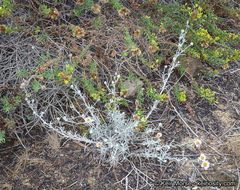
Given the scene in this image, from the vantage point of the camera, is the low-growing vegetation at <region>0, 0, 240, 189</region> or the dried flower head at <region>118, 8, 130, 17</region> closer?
the low-growing vegetation at <region>0, 0, 240, 189</region>

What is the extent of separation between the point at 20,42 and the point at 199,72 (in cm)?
167

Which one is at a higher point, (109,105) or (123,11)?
(123,11)

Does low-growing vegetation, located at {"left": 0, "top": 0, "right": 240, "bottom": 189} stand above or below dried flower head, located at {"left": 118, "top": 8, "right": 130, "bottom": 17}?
below

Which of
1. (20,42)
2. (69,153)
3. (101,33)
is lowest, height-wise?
(69,153)

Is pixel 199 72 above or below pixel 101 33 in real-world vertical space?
below

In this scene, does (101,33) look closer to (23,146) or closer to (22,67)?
(22,67)

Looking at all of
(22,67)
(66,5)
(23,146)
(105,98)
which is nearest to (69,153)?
(23,146)

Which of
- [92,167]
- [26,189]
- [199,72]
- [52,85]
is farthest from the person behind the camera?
[199,72]

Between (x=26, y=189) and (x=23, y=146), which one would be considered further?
(x=23, y=146)

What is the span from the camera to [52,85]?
2102 mm

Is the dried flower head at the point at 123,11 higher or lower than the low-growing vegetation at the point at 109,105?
→ higher

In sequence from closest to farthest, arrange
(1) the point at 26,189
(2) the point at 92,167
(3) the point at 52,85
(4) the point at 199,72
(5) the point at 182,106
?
(1) the point at 26,189 < (2) the point at 92,167 < (3) the point at 52,85 < (5) the point at 182,106 < (4) the point at 199,72

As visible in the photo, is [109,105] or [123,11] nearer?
[109,105]

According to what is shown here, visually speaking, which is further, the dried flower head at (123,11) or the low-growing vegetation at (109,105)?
the dried flower head at (123,11)
